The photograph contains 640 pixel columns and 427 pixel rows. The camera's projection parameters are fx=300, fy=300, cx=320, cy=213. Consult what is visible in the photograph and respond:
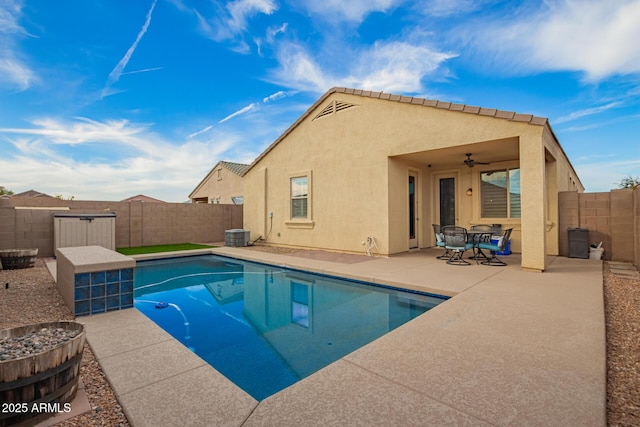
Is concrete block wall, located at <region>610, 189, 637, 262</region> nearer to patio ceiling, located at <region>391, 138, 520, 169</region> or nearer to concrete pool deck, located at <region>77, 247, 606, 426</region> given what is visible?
patio ceiling, located at <region>391, 138, 520, 169</region>

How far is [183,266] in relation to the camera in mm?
9383

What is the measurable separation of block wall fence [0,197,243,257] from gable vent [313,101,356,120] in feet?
25.2

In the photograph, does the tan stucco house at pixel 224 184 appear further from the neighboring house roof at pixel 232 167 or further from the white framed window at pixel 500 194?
the white framed window at pixel 500 194

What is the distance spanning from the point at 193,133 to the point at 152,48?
606 centimetres

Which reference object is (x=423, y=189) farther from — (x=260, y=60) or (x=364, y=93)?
(x=260, y=60)

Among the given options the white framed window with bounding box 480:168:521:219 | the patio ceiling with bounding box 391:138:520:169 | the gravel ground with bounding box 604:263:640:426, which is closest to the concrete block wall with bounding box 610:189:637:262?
Result: the white framed window with bounding box 480:168:521:219

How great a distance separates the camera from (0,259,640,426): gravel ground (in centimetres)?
204

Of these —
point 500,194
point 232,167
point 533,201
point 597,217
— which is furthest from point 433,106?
point 232,167

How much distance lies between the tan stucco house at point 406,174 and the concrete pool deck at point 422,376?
163 inches

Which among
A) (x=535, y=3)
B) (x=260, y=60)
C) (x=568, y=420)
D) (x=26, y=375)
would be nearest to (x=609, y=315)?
(x=568, y=420)

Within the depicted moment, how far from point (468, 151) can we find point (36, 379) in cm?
947

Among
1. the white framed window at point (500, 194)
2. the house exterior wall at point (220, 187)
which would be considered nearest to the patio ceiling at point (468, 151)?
the white framed window at point (500, 194)

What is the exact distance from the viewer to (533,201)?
6.69 metres

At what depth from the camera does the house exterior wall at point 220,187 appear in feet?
80.6
